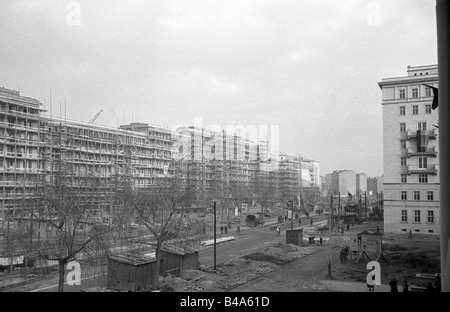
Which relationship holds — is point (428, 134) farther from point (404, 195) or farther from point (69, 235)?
point (69, 235)

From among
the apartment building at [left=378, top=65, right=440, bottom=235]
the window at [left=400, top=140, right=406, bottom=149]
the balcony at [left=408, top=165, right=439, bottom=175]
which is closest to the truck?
the apartment building at [left=378, top=65, right=440, bottom=235]

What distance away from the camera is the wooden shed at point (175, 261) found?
392 inches

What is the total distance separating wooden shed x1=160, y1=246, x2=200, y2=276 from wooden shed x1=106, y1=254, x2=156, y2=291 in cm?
158

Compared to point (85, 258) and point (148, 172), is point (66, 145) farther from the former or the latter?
point (85, 258)

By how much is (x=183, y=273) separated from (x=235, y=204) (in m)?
17.3

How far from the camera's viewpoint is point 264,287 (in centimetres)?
891

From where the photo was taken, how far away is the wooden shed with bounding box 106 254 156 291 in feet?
26.5

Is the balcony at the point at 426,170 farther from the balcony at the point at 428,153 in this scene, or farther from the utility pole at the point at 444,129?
the utility pole at the point at 444,129

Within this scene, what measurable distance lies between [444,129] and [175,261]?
8229 mm

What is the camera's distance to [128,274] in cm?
811

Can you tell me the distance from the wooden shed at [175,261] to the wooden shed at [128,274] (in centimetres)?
158

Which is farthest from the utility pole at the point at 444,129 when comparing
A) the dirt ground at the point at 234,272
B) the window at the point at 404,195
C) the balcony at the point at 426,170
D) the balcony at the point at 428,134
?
the window at the point at 404,195

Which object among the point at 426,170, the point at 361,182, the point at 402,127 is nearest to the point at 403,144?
the point at 402,127
